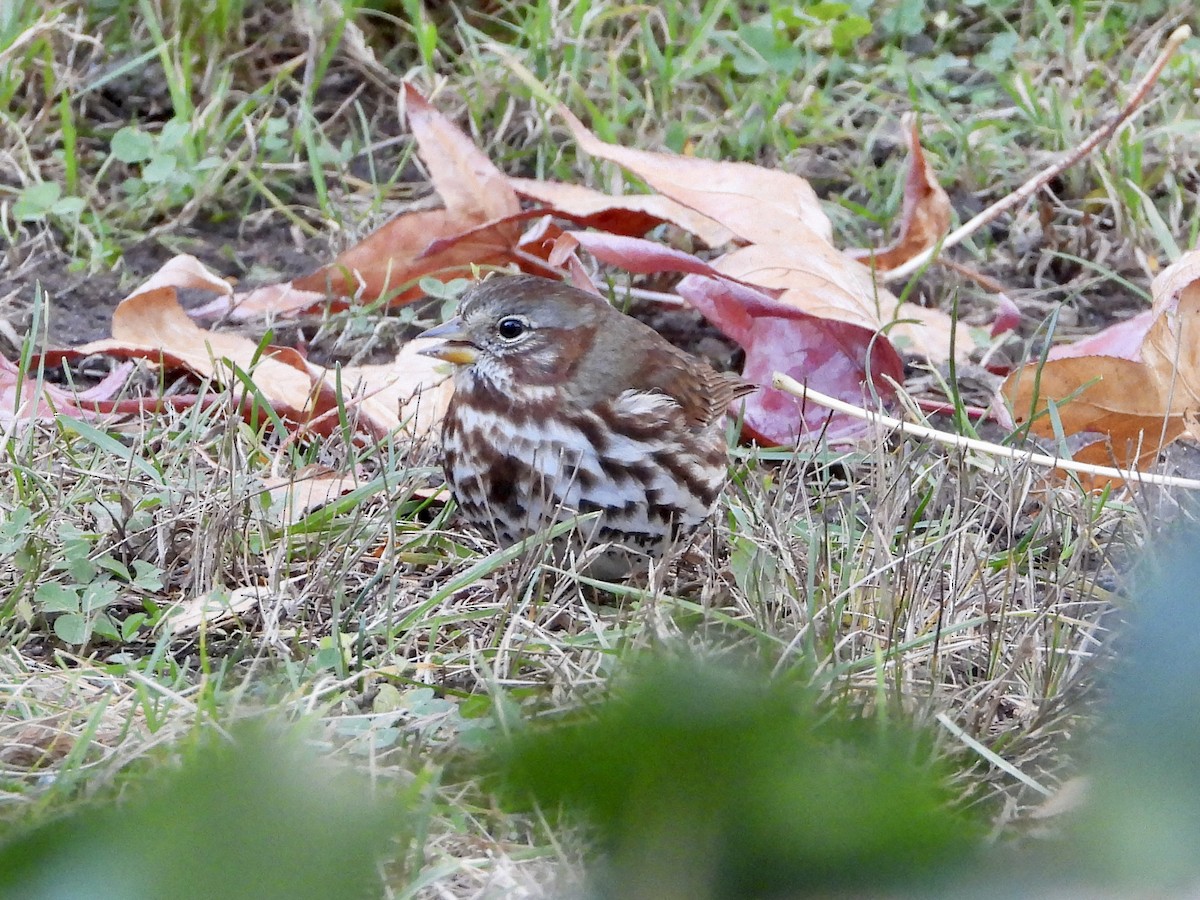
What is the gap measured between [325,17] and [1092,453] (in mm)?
2943

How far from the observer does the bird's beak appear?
2.95 metres

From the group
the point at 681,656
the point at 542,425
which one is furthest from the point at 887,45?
the point at 681,656

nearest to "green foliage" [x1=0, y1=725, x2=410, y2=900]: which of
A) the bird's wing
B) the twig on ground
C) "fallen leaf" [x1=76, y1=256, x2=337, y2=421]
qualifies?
the twig on ground

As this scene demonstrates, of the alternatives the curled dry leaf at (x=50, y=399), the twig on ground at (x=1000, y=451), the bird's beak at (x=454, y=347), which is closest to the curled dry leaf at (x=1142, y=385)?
the twig on ground at (x=1000, y=451)

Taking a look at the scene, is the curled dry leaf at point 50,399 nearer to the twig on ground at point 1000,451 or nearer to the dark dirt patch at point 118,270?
the dark dirt patch at point 118,270

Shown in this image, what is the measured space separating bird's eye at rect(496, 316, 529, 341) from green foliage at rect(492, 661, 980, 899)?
2.51m

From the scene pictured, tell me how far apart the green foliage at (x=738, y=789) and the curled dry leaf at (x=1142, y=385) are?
8.20 feet

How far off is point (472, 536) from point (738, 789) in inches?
99.0

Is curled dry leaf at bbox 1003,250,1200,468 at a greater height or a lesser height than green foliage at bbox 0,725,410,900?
lesser

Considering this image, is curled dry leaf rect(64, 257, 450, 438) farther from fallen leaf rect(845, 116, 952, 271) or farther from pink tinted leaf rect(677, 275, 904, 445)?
fallen leaf rect(845, 116, 952, 271)

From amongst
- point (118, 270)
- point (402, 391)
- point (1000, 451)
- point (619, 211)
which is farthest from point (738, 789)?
point (118, 270)

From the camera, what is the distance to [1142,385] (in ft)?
9.55

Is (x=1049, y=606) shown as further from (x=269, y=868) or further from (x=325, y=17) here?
(x=325, y=17)

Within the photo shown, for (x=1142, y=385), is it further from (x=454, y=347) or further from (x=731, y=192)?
(x=454, y=347)
